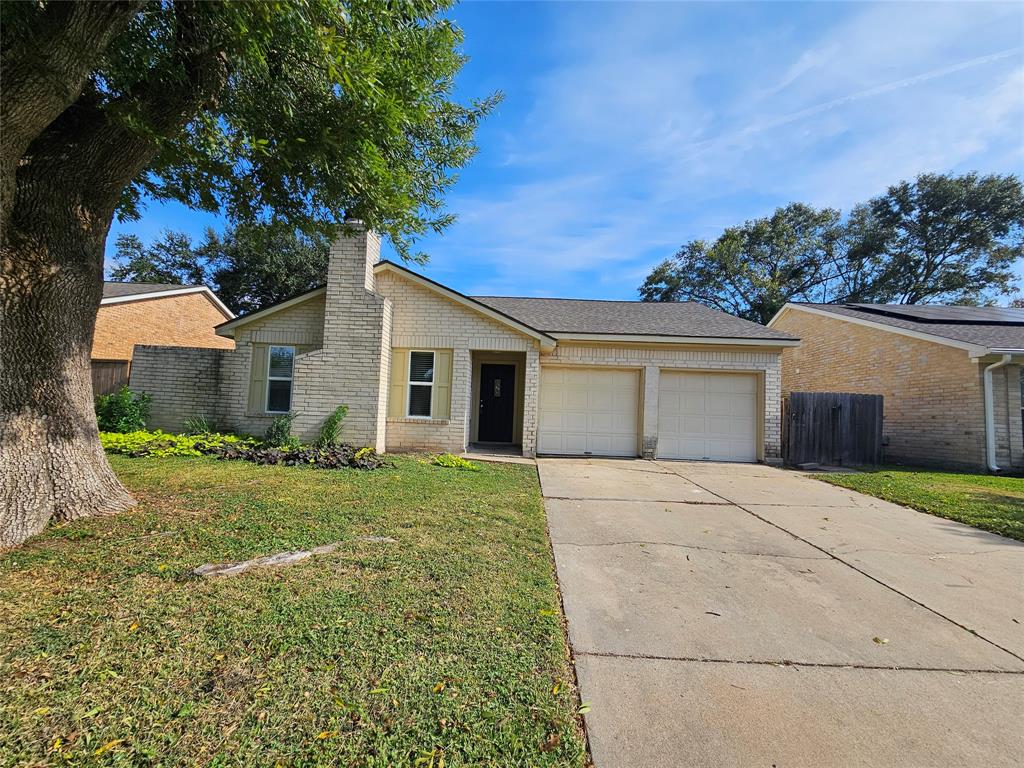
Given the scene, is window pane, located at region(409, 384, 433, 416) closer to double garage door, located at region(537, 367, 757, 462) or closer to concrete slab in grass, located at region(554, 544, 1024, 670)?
double garage door, located at region(537, 367, 757, 462)

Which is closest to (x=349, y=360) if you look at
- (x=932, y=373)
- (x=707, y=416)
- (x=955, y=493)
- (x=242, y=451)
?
(x=242, y=451)

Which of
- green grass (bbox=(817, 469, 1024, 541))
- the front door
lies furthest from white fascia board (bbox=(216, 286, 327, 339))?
green grass (bbox=(817, 469, 1024, 541))

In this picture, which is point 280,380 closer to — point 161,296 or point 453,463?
point 453,463

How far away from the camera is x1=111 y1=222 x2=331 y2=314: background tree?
27.1 meters

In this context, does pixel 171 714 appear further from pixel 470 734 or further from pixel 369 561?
pixel 369 561

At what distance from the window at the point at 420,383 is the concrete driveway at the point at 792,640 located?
5935 mm

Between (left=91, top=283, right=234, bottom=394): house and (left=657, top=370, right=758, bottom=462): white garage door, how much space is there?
13194 millimetres

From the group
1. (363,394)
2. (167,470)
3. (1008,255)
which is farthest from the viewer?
(1008,255)

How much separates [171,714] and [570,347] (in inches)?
385

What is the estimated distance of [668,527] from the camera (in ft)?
15.9

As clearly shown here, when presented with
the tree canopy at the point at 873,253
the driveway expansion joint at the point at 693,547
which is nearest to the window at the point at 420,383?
the driveway expansion joint at the point at 693,547

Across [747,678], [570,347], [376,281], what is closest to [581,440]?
[570,347]

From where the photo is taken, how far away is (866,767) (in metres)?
1.70

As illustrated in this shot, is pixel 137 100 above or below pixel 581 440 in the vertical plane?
above
